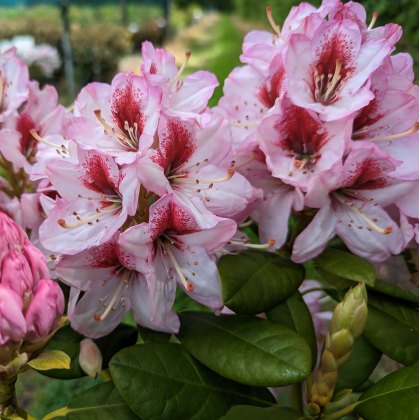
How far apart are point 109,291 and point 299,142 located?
23 centimetres

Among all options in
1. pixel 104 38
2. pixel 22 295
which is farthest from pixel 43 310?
pixel 104 38

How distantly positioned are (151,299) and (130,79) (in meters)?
0.20

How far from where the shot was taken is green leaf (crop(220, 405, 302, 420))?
57 cm

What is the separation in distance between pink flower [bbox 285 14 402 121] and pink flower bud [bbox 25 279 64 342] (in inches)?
10.9

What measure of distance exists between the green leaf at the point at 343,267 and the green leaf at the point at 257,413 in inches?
5.4

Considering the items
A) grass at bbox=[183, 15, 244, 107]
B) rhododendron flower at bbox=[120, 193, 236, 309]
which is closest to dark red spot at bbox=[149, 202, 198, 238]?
rhododendron flower at bbox=[120, 193, 236, 309]

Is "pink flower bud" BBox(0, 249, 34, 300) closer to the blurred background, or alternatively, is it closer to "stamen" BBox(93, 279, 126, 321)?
"stamen" BBox(93, 279, 126, 321)

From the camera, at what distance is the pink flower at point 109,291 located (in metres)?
0.59

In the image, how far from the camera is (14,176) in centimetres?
76

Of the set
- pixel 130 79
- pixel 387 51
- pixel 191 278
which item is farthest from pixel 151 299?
pixel 387 51

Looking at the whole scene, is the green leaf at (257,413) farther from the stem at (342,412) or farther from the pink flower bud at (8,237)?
the pink flower bud at (8,237)

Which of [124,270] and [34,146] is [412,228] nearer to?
[124,270]

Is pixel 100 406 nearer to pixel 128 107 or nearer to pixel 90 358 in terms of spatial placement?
pixel 90 358

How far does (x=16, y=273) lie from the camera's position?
48 cm
